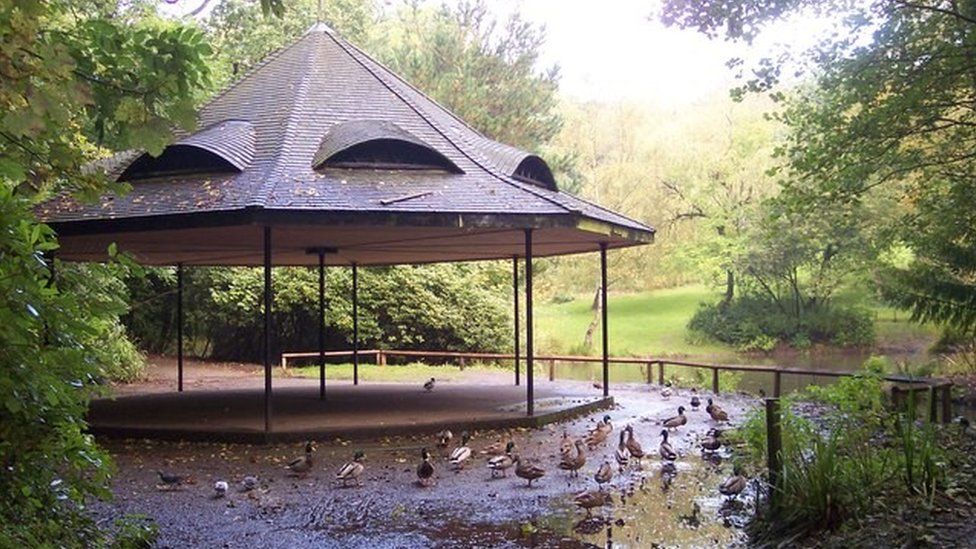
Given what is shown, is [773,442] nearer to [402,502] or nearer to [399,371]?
[402,502]

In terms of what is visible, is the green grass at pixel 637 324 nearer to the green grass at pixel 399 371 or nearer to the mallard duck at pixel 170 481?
the green grass at pixel 399 371

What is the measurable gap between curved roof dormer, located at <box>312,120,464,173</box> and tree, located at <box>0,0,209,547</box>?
7.30 metres

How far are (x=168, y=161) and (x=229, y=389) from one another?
605 cm

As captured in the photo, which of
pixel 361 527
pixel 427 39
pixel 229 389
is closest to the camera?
pixel 361 527

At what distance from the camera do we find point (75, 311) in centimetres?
400

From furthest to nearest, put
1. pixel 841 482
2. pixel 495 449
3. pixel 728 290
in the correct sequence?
pixel 728 290, pixel 495 449, pixel 841 482

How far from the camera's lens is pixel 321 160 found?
1233 cm

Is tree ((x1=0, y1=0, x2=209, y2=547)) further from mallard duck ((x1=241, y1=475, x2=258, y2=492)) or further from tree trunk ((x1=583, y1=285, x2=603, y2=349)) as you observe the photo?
tree trunk ((x1=583, y1=285, x2=603, y2=349))

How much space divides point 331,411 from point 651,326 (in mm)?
31419

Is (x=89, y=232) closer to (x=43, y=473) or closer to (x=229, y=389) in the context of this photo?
(x=229, y=389)

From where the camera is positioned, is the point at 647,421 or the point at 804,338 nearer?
the point at 647,421

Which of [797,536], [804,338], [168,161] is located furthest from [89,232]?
[804,338]

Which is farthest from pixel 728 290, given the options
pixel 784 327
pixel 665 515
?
pixel 665 515

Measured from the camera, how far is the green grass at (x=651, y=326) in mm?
34591
